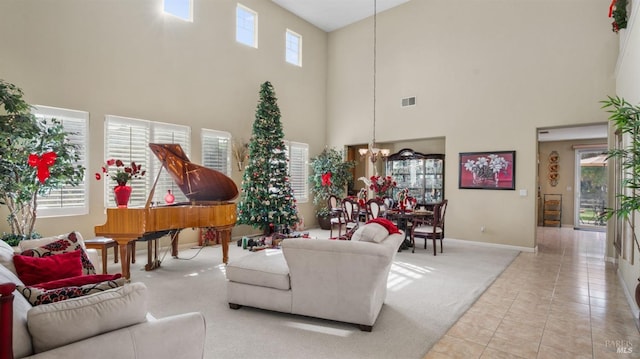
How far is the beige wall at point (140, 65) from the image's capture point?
4.89 metres

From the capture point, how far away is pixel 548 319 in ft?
11.0

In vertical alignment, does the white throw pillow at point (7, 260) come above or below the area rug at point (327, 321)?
above

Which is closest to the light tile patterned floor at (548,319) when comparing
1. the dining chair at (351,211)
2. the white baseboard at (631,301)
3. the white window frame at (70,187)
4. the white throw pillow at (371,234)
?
the white baseboard at (631,301)

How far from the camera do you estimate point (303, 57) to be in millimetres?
9312

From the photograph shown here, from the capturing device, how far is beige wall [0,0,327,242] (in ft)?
16.0

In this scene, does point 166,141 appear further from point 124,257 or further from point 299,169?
point 299,169

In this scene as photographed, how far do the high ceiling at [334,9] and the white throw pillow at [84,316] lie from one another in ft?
27.9

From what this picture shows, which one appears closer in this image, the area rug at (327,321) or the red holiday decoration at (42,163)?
the area rug at (327,321)

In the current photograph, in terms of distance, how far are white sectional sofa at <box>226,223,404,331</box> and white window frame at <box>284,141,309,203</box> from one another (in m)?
5.55

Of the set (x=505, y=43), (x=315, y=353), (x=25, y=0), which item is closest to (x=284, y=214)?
(x=315, y=353)

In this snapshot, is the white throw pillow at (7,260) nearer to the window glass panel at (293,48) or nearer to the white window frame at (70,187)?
the white window frame at (70,187)

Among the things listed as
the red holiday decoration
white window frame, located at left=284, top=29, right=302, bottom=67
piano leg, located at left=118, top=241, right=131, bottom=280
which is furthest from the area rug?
white window frame, located at left=284, top=29, right=302, bottom=67

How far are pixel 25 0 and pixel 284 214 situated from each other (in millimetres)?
5454

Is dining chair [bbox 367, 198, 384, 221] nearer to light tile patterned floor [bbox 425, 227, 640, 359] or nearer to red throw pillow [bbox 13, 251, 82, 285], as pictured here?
light tile patterned floor [bbox 425, 227, 640, 359]
